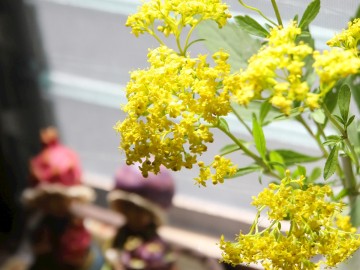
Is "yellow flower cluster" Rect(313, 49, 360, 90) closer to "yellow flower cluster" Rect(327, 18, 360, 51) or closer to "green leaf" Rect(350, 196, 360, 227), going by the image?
"yellow flower cluster" Rect(327, 18, 360, 51)

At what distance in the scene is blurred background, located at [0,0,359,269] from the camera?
1.34m

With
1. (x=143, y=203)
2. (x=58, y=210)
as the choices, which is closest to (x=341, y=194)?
(x=143, y=203)

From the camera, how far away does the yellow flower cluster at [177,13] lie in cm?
58

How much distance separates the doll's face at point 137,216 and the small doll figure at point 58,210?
0.49ft

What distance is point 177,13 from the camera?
0.59 meters

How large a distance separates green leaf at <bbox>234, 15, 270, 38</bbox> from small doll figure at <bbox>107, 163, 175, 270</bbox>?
0.61 metres

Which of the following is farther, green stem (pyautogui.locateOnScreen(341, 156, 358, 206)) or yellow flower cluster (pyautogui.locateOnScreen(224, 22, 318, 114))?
green stem (pyautogui.locateOnScreen(341, 156, 358, 206))

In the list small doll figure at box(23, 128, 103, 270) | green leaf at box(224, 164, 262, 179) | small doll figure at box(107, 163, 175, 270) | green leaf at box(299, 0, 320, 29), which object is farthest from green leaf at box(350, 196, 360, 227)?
small doll figure at box(23, 128, 103, 270)

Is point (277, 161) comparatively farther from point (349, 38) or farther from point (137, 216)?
point (137, 216)

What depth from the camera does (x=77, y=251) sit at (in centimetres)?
139

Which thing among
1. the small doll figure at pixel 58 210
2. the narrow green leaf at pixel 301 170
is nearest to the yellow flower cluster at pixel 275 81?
the narrow green leaf at pixel 301 170

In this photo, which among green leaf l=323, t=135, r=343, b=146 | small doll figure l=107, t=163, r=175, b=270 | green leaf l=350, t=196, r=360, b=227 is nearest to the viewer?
green leaf l=323, t=135, r=343, b=146

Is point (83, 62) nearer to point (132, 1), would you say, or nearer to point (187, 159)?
point (132, 1)

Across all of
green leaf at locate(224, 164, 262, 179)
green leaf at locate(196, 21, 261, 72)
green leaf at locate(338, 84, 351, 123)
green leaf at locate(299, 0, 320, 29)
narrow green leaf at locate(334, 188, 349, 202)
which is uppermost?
green leaf at locate(299, 0, 320, 29)
